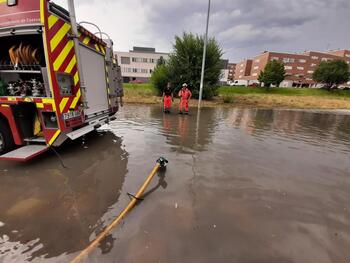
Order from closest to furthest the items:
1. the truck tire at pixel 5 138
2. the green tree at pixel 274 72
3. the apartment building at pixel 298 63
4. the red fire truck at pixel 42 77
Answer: the red fire truck at pixel 42 77, the truck tire at pixel 5 138, the green tree at pixel 274 72, the apartment building at pixel 298 63

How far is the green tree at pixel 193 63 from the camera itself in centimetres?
1638

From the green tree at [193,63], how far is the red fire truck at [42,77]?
42.3ft

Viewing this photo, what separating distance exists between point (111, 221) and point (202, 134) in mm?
4603

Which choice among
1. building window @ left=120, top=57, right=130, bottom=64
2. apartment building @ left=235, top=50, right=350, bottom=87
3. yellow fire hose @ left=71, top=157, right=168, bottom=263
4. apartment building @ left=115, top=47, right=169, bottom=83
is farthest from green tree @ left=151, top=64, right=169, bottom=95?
apartment building @ left=235, top=50, right=350, bottom=87

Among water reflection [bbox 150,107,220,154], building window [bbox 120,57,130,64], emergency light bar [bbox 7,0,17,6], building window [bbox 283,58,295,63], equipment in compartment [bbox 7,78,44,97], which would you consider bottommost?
water reflection [bbox 150,107,220,154]

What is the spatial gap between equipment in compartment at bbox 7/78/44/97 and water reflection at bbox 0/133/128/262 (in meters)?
1.39

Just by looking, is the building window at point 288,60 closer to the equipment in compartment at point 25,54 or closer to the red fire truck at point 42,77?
the red fire truck at point 42,77

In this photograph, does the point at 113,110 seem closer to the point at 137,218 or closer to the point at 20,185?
the point at 20,185

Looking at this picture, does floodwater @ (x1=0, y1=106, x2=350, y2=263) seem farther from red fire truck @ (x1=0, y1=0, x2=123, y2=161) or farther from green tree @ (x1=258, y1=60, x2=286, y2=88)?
green tree @ (x1=258, y1=60, x2=286, y2=88)

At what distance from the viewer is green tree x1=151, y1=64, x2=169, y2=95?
17.4 metres

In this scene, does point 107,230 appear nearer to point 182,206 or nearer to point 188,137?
point 182,206

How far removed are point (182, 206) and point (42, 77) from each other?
369 cm

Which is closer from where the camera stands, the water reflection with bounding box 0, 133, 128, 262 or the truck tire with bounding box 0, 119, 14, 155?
the water reflection with bounding box 0, 133, 128, 262

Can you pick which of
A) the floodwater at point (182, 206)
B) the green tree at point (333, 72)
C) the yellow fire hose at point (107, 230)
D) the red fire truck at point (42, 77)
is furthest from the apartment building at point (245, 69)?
the yellow fire hose at point (107, 230)
